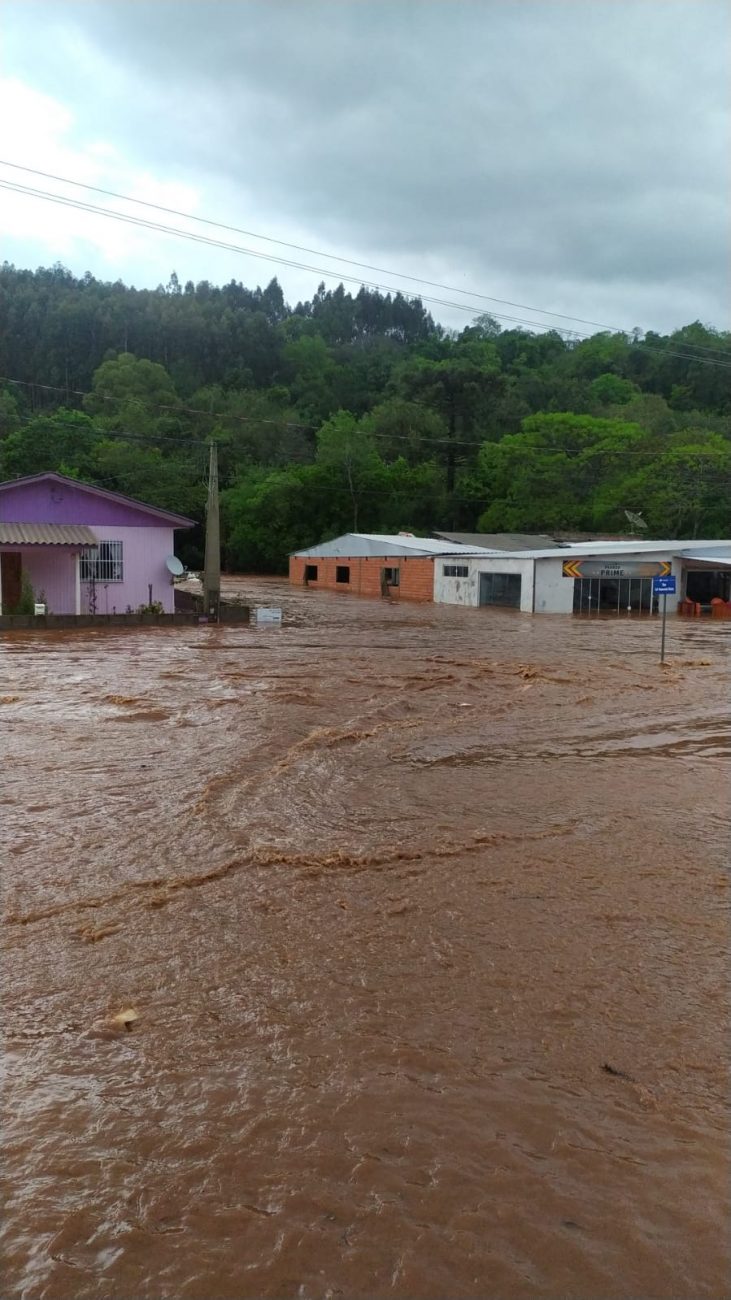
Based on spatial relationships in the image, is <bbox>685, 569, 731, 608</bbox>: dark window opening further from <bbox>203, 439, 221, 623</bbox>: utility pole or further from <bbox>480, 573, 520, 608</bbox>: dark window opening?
<bbox>203, 439, 221, 623</bbox>: utility pole

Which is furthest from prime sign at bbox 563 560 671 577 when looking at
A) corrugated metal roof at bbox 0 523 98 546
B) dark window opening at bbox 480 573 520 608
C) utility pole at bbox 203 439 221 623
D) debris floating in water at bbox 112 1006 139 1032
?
debris floating in water at bbox 112 1006 139 1032

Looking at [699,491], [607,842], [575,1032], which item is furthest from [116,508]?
[699,491]

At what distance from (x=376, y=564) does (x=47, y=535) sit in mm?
25253

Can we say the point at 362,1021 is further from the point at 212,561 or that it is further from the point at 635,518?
the point at 635,518

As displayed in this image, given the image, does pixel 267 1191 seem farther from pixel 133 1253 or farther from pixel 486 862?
pixel 486 862

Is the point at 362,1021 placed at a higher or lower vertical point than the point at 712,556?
lower

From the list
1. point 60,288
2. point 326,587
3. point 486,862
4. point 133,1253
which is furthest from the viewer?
point 60,288

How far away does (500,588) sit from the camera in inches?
1567

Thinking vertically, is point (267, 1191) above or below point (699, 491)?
below

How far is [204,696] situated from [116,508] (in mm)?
13912

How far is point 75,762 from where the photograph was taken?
33.3 ft

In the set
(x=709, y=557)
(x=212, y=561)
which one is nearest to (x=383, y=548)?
(x=709, y=557)

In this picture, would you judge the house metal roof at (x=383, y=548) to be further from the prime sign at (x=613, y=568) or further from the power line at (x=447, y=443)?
the power line at (x=447, y=443)

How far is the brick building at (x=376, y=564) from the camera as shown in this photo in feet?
147
